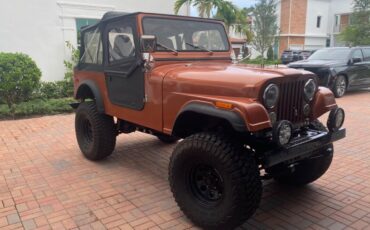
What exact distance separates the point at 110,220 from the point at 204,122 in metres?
1.33

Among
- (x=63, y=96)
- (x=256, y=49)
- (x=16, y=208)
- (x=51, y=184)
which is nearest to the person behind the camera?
(x=16, y=208)

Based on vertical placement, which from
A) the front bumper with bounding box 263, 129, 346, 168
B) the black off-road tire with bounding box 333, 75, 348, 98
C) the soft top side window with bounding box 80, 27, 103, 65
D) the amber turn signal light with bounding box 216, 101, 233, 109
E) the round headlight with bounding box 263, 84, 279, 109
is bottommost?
the black off-road tire with bounding box 333, 75, 348, 98

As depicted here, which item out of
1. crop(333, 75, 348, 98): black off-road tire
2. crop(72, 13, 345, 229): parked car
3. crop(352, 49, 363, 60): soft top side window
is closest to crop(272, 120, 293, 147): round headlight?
crop(72, 13, 345, 229): parked car

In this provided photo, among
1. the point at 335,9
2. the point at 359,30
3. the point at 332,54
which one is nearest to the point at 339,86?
the point at 332,54

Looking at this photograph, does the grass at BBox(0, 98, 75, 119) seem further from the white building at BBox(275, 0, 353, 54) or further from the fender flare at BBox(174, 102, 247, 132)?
the white building at BBox(275, 0, 353, 54)

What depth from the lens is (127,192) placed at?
13.6 ft

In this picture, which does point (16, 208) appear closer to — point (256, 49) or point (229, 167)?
point (229, 167)

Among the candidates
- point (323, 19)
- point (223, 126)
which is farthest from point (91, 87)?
point (323, 19)

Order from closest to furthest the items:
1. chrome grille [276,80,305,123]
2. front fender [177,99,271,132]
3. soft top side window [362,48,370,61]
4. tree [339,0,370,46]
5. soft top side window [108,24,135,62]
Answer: front fender [177,99,271,132]
chrome grille [276,80,305,123]
soft top side window [108,24,135,62]
soft top side window [362,48,370,61]
tree [339,0,370,46]

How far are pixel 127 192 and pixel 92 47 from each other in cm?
223

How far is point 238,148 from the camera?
3.04 m

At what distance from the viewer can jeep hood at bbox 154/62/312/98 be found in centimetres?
302

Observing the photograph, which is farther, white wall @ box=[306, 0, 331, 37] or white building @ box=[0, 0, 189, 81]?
white wall @ box=[306, 0, 331, 37]

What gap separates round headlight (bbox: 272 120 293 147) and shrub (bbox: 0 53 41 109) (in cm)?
727
